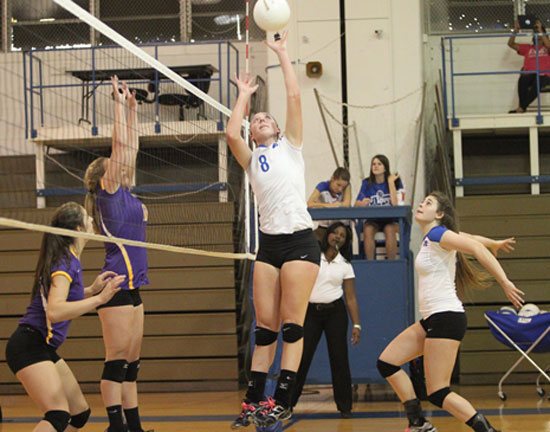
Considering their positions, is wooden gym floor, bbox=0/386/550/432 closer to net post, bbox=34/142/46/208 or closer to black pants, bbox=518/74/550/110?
net post, bbox=34/142/46/208

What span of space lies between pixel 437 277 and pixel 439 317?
12.0 inches

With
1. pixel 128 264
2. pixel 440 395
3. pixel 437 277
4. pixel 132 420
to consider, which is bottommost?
pixel 132 420

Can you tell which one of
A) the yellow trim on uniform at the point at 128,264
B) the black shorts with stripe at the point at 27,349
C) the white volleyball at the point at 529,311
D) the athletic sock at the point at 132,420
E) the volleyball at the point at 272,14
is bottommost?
the athletic sock at the point at 132,420

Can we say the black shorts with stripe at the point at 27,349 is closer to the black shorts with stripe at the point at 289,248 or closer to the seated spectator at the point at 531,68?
the black shorts with stripe at the point at 289,248

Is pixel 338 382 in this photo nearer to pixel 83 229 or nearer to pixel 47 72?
pixel 83 229

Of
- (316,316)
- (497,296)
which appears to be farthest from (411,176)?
(316,316)

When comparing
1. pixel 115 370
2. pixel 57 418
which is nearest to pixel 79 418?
pixel 57 418

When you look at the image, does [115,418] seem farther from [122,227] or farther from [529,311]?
[529,311]

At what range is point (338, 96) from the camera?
451 inches

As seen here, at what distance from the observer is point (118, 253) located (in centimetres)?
571

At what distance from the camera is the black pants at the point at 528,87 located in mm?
11141

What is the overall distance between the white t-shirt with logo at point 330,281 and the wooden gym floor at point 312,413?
1255 mm

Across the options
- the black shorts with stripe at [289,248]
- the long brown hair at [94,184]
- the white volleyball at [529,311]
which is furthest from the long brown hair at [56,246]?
the white volleyball at [529,311]

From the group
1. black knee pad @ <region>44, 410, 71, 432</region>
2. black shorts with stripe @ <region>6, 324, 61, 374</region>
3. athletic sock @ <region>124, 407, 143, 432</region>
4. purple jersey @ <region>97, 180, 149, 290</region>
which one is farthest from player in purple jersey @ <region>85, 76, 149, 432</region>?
black knee pad @ <region>44, 410, 71, 432</region>
